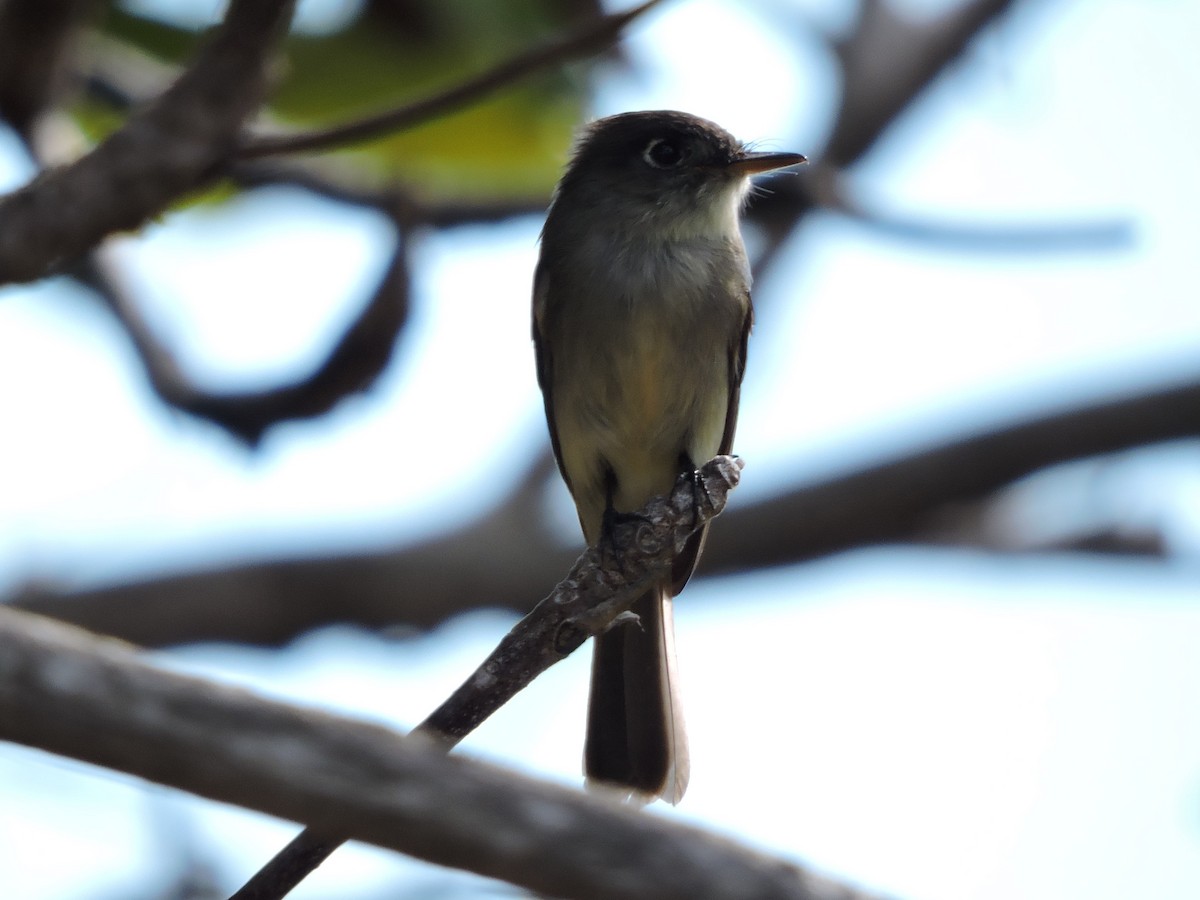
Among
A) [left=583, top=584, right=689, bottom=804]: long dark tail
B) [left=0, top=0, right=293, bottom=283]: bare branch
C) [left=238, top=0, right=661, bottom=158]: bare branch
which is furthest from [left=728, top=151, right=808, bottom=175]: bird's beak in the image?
[left=0, top=0, right=293, bottom=283]: bare branch

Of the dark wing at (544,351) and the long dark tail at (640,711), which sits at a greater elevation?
the dark wing at (544,351)

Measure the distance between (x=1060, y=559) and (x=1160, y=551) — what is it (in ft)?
1.24

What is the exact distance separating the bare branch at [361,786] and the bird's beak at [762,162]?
378 centimetres

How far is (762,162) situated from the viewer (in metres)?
4.92

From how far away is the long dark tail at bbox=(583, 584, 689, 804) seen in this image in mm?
4258

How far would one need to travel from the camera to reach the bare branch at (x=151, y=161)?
2.95 metres

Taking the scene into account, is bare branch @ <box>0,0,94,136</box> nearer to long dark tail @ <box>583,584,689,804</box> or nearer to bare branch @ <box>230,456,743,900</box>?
bare branch @ <box>230,456,743,900</box>

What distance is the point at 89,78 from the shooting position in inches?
226

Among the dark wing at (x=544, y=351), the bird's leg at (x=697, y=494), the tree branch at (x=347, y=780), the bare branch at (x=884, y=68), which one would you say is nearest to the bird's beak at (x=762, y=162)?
the dark wing at (x=544, y=351)

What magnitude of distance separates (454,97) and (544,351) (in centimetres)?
160

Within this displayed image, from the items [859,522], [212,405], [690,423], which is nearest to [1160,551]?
[859,522]

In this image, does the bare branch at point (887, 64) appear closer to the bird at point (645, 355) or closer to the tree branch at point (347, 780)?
the bird at point (645, 355)

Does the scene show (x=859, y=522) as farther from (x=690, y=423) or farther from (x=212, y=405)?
(x=212, y=405)

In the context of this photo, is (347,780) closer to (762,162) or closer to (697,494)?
(697,494)
